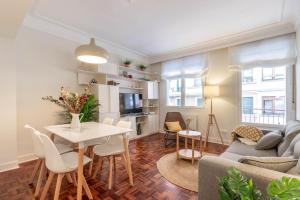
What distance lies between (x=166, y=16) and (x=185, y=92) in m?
2.54

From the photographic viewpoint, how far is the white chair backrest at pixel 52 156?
1539 mm

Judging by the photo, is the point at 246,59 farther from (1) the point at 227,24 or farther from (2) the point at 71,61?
(2) the point at 71,61

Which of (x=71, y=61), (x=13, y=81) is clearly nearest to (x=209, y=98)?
A: (x=71, y=61)

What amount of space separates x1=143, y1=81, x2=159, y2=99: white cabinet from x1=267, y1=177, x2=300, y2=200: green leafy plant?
4284 mm

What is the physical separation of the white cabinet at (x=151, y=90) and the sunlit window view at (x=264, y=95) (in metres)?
2.54

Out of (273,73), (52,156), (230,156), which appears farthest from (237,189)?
(273,73)

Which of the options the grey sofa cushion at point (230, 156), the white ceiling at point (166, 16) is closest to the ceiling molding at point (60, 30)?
the white ceiling at point (166, 16)

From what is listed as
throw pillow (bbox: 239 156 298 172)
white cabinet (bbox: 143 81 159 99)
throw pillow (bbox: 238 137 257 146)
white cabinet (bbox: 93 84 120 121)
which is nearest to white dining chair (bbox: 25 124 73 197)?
white cabinet (bbox: 93 84 120 121)

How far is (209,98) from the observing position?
4.25m

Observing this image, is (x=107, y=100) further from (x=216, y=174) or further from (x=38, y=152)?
(x=216, y=174)

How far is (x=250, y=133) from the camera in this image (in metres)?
2.77

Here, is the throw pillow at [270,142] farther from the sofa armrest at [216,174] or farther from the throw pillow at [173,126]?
the throw pillow at [173,126]

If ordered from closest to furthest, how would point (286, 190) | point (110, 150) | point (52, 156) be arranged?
1. point (286, 190)
2. point (52, 156)
3. point (110, 150)

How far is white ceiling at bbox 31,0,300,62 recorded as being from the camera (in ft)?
8.02
